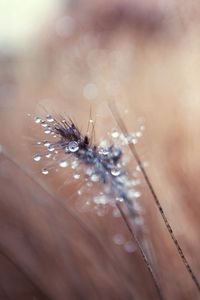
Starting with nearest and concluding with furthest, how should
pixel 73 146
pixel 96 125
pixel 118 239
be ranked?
1. pixel 73 146
2. pixel 118 239
3. pixel 96 125

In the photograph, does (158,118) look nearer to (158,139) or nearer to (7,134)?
(158,139)

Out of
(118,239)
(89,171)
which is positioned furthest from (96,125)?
(89,171)

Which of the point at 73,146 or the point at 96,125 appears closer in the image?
the point at 73,146

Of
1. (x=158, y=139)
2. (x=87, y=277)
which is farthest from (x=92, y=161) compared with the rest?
(x=158, y=139)

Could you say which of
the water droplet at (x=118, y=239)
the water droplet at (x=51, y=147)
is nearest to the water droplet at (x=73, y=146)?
the water droplet at (x=51, y=147)

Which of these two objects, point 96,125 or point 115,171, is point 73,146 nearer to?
point 115,171

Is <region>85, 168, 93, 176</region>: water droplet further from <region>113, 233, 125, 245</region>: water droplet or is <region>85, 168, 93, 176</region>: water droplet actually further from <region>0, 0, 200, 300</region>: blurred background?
<region>113, 233, 125, 245</region>: water droplet

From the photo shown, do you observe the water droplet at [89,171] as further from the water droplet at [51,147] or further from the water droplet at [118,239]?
the water droplet at [118,239]

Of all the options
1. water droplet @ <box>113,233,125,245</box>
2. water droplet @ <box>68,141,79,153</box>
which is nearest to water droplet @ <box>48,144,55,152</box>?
water droplet @ <box>68,141,79,153</box>
